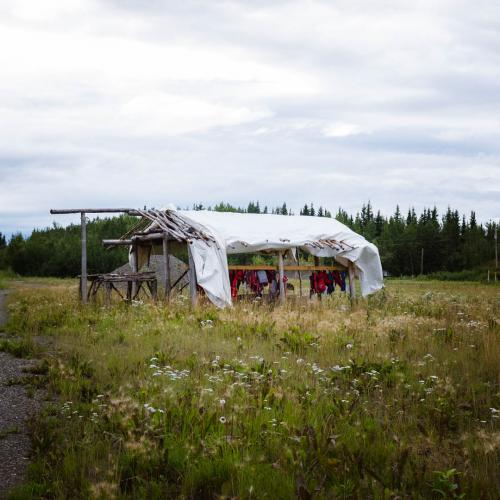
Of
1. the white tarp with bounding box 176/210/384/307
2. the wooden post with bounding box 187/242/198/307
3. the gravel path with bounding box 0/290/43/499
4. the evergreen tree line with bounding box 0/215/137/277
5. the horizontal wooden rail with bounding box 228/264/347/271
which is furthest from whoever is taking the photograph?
the evergreen tree line with bounding box 0/215/137/277

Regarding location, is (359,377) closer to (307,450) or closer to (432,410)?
(432,410)

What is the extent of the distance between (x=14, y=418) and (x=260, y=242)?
1301 centimetres

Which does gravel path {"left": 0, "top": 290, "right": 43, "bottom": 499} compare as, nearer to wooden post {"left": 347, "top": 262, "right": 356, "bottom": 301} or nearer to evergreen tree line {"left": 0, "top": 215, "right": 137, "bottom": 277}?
wooden post {"left": 347, "top": 262, "right": 356, "bottom": 301}

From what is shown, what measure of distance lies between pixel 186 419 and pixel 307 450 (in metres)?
1.25

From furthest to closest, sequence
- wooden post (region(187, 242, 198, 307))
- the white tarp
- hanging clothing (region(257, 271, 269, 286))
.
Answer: hanging clothing (region(257, 271, 269, 286)), the white tarp, wooden post (region(187, 242, 198, 307))

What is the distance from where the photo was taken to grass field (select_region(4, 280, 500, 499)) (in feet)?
13.6

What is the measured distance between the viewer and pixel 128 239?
21812 mm

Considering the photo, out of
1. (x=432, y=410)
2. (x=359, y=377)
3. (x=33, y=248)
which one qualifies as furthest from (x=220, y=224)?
(x=33, y=248)

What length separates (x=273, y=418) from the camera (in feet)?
17.8

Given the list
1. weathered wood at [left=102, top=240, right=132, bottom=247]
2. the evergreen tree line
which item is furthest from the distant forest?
weathered wood at [left=102, top=240, right=132, bottom=247]

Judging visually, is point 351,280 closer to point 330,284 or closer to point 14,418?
point 330,284

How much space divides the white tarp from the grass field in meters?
7.06

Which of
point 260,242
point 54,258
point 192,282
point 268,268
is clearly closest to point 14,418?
point 192,282

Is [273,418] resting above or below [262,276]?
below
